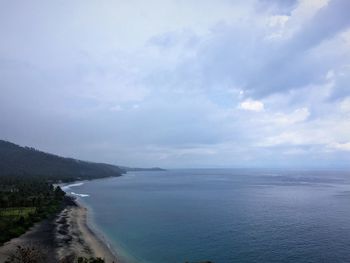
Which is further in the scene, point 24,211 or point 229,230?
point 24,211

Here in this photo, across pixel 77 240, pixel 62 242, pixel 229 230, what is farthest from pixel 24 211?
pixel 229 230

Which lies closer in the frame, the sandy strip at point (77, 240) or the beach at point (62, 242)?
the beach at point (62, 242)

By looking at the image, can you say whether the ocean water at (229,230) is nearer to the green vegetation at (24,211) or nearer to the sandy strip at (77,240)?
the sandy strip at (77,240)

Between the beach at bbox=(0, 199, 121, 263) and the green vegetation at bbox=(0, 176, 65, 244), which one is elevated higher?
the green vegetation at bbox=(0, 176, 65, 244)

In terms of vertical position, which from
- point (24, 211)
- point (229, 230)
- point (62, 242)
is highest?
point (24, 211)

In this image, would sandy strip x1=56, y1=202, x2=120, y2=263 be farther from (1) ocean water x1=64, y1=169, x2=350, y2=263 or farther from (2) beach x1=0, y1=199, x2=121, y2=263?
(1) ocean water x1=64, y1=169, x2=350, y2=263

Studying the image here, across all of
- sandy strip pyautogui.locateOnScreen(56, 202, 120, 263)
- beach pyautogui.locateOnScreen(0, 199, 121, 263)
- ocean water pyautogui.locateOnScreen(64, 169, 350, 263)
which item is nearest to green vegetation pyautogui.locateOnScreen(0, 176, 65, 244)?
beach pyautogui.locateOnScreen(0, 199, 121, 263)

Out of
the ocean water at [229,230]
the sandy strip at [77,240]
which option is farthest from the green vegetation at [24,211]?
the ocean water at [229,230]

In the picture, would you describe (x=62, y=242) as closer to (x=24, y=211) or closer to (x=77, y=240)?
(x=77, y=240)

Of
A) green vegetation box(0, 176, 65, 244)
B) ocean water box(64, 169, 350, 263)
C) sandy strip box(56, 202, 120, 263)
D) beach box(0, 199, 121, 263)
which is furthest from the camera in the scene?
green vegetation box(0, 176, 65, 244)

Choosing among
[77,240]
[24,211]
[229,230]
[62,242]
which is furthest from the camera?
[24,211]
